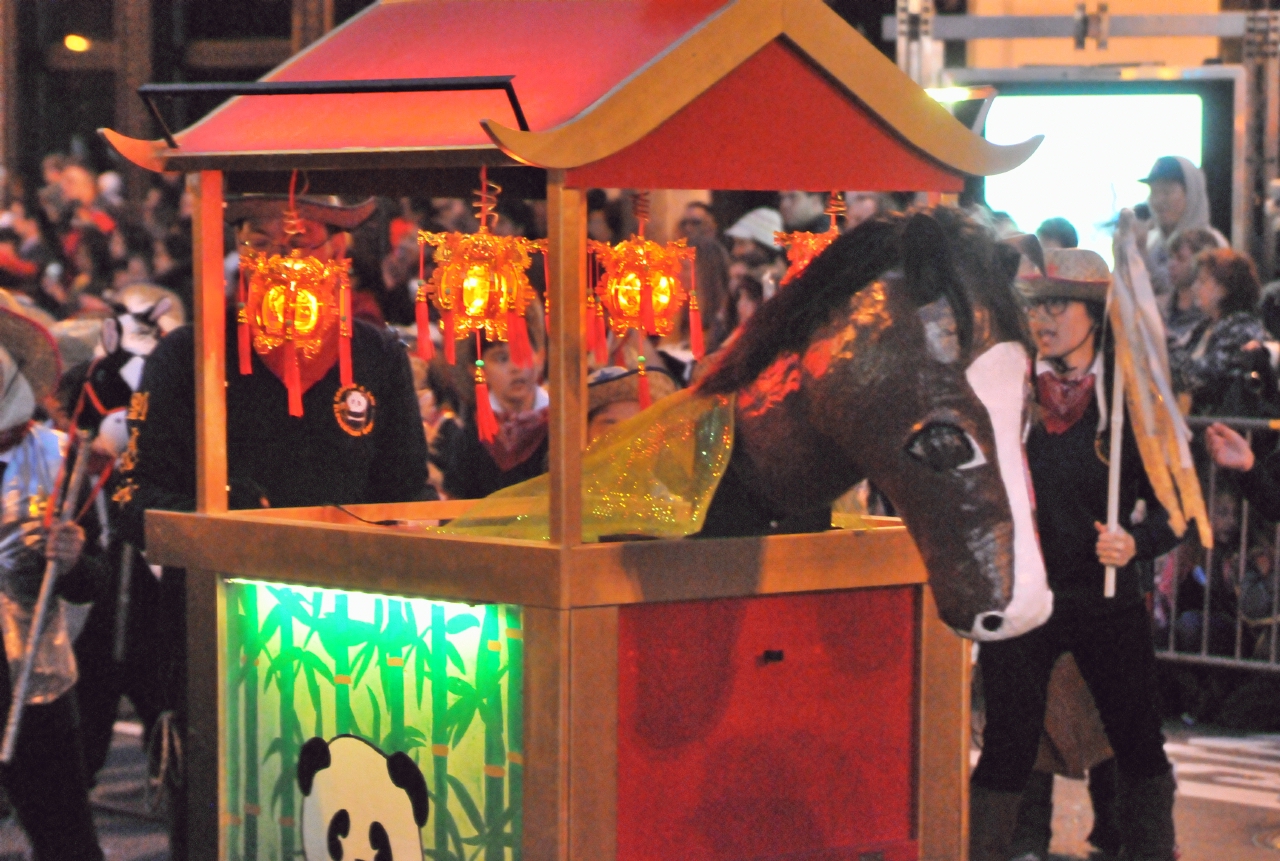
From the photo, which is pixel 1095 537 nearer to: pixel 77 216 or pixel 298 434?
pixel 298 434

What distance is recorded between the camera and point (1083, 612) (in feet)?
18.9

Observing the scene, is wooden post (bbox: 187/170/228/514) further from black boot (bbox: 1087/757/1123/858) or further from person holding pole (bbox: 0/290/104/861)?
black boot (bbox: 1087/757/1123/858)

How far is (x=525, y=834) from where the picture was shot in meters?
3.77

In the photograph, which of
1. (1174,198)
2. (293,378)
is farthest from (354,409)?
(1174,198)

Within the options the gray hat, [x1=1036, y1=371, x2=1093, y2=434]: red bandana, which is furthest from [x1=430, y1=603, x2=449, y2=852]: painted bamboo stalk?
the gray hat

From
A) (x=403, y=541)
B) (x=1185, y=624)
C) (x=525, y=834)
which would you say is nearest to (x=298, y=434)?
(x=403, y=541)

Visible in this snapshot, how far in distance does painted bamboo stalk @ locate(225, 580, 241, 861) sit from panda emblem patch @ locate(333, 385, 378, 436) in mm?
924

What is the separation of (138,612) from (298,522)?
3562mm

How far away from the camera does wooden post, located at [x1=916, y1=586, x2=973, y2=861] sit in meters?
4.19

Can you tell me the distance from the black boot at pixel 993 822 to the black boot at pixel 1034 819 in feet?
2.19

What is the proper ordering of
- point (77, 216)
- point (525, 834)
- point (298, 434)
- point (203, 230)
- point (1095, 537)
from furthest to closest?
point (77, 216), point (1095, 537), point (298, 434), point (203, 230), point (525, 834)

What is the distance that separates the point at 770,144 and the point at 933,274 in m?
0.46

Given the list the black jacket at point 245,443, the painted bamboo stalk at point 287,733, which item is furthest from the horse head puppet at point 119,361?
the painted bamboo stalk at point 287,733

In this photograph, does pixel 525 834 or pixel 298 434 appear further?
pixel 298 434
